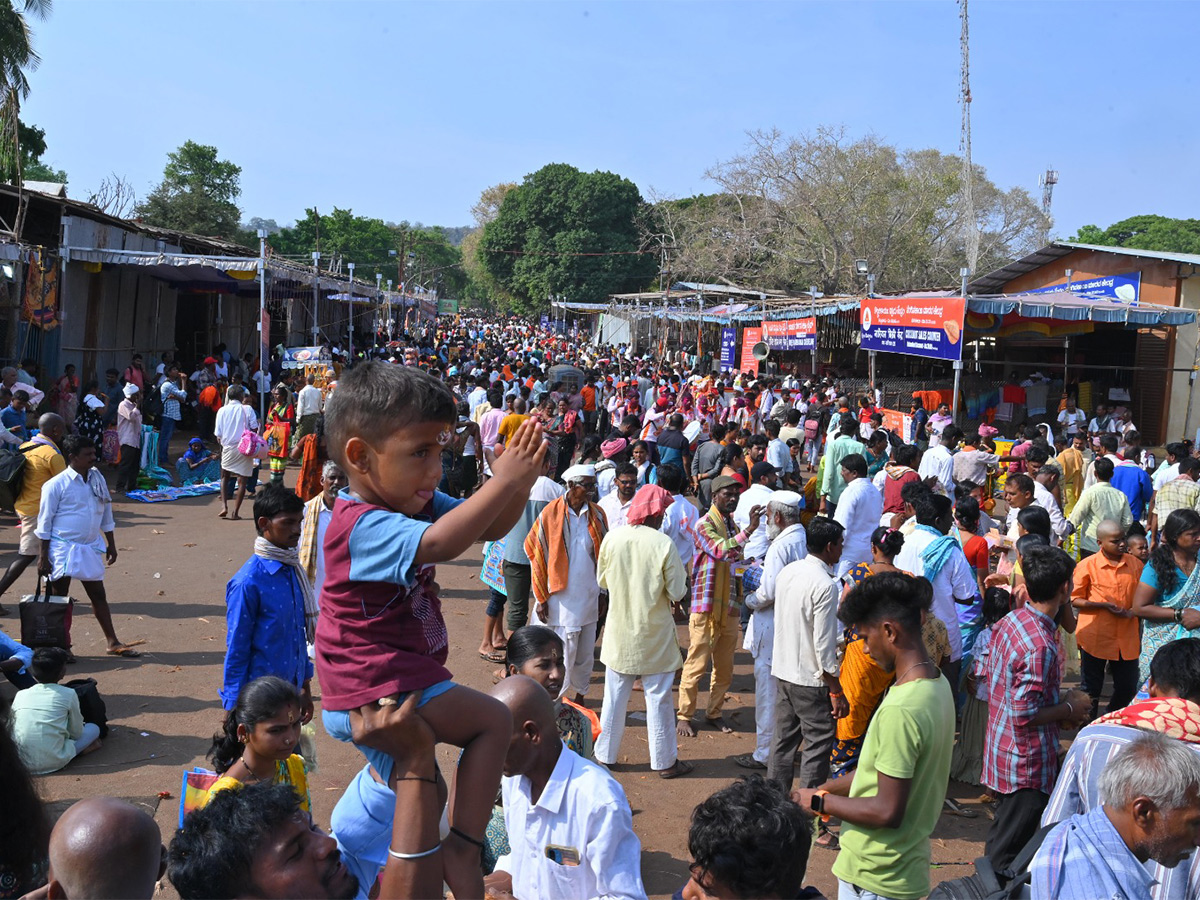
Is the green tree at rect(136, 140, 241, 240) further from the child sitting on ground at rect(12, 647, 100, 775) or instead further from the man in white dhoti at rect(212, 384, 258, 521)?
the child sitting on ground at rect(12, 647, 100, 775)

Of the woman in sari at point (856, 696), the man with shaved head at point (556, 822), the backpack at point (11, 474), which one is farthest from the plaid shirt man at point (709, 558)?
the backpack at point (11, 474)

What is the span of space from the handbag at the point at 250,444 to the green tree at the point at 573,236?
4343 cm

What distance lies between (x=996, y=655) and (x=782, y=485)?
434cm

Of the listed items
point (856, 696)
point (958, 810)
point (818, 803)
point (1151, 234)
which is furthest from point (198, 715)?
point (1151, 234)

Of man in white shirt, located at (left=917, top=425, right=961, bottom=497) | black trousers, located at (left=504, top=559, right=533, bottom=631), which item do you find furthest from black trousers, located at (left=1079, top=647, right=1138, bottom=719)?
black trousers, located at (left=504, top=559, right=533, bottom=631)

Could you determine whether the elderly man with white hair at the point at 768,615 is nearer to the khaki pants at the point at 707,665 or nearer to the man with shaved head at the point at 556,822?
the khaki pants at the point at 707,665

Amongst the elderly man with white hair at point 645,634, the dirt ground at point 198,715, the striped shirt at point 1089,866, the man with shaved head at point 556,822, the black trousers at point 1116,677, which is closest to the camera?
the striped shirt at point 1089,866

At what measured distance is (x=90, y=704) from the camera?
5820 millimetres

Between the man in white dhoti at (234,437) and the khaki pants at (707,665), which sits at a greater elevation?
the man in white dhoti at (234,437)

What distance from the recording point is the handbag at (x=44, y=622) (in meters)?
6.50

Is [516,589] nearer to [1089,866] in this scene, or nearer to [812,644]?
[812,644]

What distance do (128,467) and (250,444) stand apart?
8.48 feet

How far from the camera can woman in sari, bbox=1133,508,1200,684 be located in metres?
5.45

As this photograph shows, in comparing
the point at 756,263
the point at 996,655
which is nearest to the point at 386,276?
the point at 756,263
